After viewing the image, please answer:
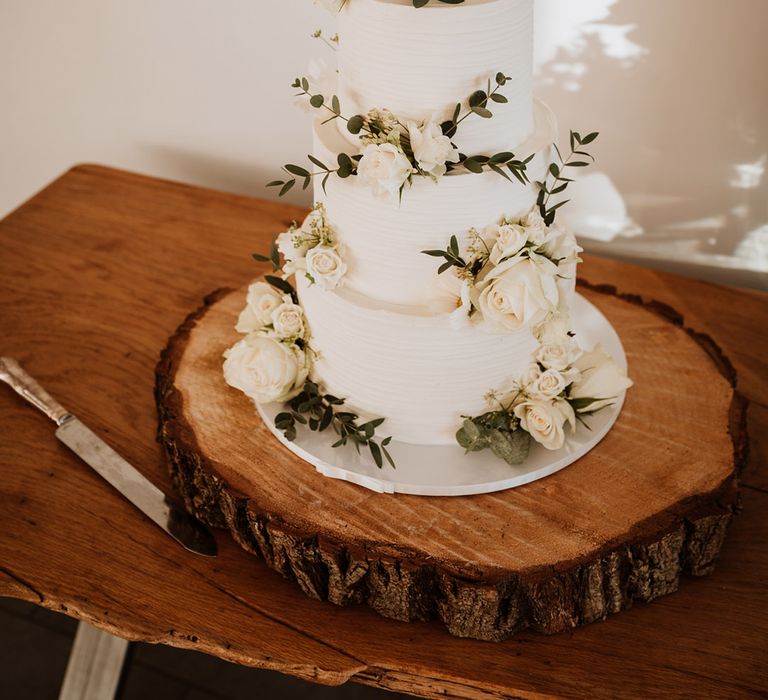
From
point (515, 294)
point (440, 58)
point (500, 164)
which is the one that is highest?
point (440, 58)

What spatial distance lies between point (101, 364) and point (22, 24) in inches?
43.6

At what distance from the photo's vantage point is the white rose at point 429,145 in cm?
89

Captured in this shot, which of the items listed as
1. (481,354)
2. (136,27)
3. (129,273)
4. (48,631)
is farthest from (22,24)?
(481,354)

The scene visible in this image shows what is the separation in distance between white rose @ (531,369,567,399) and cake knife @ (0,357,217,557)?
1.52ft

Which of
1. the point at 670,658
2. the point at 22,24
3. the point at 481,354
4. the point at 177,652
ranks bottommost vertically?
the point at 177,652

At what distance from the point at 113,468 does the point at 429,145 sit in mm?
650

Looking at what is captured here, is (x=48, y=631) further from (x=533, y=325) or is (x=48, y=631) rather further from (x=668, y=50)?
(x=668, y=50)

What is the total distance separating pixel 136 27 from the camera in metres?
1.89

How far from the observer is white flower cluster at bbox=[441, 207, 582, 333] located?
0.94m

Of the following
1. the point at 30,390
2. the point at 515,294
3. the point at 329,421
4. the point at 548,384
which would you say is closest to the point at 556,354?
the point at 548,384

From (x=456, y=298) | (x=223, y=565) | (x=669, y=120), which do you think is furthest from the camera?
(x=669, y=120)

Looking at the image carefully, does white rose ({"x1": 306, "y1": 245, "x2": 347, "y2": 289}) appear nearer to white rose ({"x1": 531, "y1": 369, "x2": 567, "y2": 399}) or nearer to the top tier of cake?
the top tier of cake

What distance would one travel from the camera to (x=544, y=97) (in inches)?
62.1

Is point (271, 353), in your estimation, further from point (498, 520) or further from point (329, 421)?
point (498, 520)
